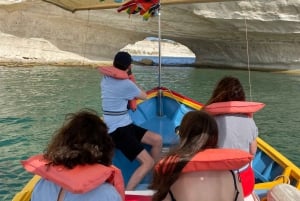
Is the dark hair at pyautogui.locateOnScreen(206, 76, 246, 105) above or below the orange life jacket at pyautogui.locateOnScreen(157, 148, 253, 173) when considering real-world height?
above

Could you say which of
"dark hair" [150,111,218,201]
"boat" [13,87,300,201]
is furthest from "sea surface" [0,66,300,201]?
"dark hair" [150,111,218,201]

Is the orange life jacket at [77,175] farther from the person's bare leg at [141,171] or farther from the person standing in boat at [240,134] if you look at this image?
the person's bare leg at [141,171]

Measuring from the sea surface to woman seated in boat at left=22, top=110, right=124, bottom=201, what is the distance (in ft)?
9.54

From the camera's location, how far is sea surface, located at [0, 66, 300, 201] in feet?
19.4

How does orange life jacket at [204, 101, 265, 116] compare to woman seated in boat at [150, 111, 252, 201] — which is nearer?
woman seated in boat at [150, 111, 252, 201]

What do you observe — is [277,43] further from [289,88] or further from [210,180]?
[210,180]

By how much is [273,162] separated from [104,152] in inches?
116

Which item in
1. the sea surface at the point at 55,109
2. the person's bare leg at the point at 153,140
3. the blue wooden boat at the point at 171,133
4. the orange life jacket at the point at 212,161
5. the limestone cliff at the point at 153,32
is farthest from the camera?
the limestone cliff at the point at 153,32

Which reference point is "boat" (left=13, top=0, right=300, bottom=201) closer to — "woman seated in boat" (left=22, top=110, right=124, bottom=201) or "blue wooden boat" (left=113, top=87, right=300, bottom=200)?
"blue wooden boat" (left=113, top=87, right=300, bottom=200)

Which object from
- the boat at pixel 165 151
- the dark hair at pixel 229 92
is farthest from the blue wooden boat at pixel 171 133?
the dark hair at pixel 229 92

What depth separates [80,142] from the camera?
1721 millimetres

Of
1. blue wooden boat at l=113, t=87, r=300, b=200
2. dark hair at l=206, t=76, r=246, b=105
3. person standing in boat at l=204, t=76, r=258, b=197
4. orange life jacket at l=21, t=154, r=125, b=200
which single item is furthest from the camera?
blue wooden boat at l=113, t=87, r=300, b=200

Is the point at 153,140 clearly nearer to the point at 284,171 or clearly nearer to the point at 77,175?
the point at 284,171

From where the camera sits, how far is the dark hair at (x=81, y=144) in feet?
5.57
